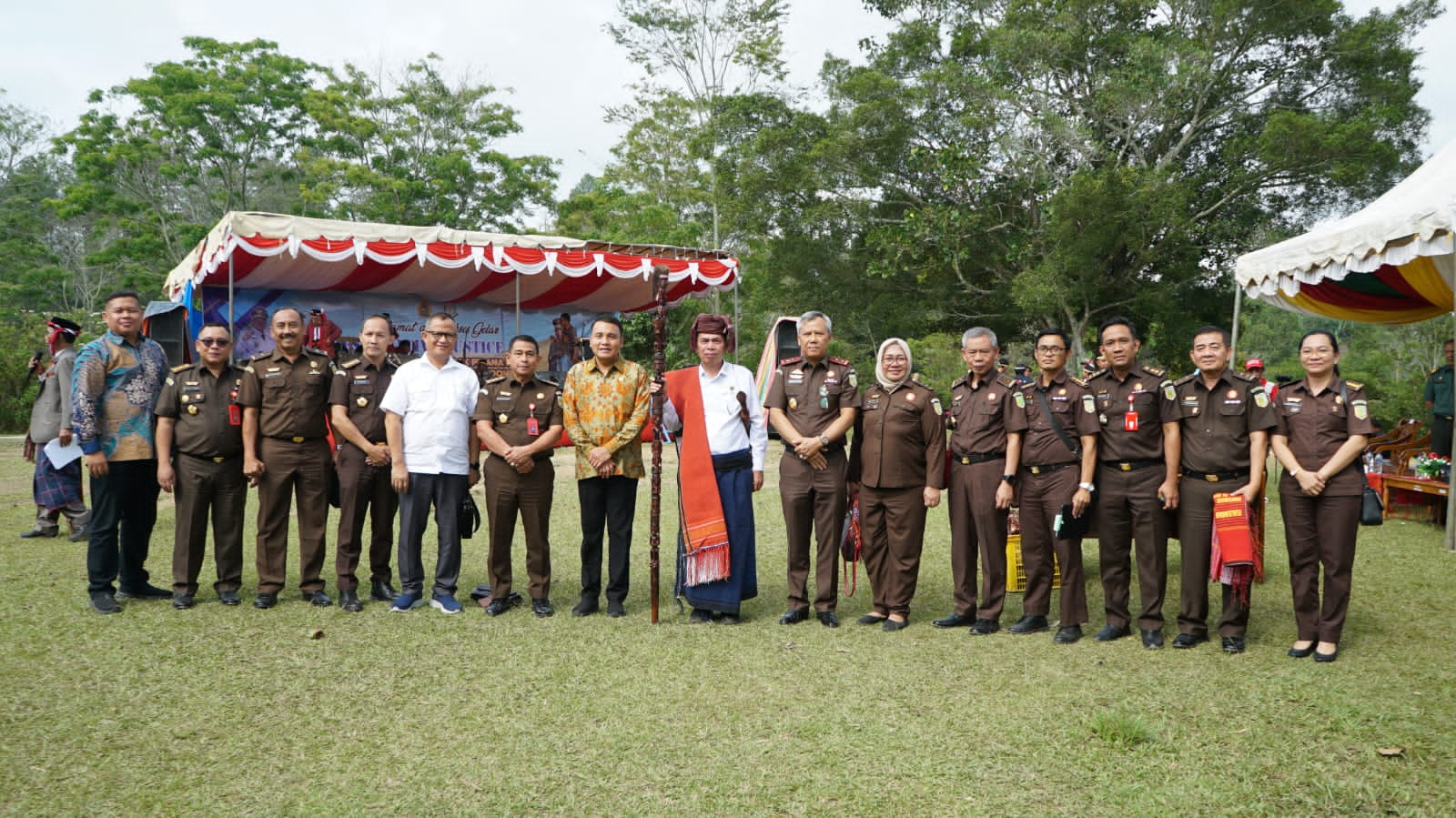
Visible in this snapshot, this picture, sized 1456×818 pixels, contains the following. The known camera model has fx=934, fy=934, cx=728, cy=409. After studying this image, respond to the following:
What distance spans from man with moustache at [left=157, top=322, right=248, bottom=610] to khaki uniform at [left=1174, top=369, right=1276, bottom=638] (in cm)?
478

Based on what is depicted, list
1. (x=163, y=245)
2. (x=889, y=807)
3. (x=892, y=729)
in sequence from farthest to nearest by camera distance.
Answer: (x=163, y=245)
(x=892, y=729)
(x=889, y=807)

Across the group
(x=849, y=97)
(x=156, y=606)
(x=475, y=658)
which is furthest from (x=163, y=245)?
(x=475, y=658)

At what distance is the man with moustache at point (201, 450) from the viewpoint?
16.1 ft

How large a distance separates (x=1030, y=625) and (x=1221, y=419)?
1335 millimetres

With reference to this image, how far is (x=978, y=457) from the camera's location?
15.5 feet

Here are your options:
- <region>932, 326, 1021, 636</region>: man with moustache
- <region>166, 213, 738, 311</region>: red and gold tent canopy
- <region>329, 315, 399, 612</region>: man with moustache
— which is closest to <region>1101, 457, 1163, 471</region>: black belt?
<region>932, 326, 1021, 636</region>: man with moustache

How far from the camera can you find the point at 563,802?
2.77 meters

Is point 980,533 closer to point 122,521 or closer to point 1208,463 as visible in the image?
point 1208,463

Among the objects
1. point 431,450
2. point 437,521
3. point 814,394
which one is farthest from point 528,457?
point 814,394

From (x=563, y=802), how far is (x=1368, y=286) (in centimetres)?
882

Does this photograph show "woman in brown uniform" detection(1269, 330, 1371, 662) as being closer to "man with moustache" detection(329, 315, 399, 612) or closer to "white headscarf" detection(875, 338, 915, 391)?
"white headscarf" detection(875, 338, 915, 391)

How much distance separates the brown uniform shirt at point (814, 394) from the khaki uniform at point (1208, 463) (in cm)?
156

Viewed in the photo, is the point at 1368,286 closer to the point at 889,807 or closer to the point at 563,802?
the point at 889,807

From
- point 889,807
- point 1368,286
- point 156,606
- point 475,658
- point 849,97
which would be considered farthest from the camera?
point 849,97
